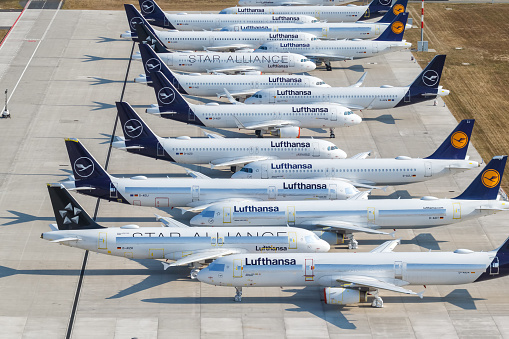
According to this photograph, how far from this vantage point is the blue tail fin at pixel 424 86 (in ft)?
342

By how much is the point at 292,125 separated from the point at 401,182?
17513 mm

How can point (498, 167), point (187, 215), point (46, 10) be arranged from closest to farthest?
point (498, 167) < point (187, 215) < point (46, 10)

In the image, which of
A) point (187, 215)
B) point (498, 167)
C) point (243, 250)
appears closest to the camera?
point (243, 250)

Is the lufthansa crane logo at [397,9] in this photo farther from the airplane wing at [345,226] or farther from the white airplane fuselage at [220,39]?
the airplane wing at [345,226]

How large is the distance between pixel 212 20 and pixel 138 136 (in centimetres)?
4810

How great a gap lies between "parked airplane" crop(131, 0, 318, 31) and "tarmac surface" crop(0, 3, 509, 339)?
17.8 m

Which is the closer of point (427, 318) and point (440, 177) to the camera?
point (427, 318)

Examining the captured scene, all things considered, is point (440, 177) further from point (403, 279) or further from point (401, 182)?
point (403, 279)

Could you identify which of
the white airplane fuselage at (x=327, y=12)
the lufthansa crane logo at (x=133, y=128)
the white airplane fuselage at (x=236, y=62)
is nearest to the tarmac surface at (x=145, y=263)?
the lufthansa crane logo at (x=133, y=128)

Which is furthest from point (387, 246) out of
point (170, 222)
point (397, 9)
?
point (397, 9)

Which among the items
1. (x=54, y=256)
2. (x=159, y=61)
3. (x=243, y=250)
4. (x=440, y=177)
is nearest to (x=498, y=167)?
(x=440, y=177)

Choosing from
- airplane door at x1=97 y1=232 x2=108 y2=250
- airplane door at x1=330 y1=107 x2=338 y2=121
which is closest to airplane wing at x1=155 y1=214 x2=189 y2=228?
airplane door at x1=97 y1=232 x2=108 y2=250

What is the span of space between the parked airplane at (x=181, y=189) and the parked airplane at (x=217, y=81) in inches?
1132

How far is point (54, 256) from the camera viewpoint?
7506 cm
